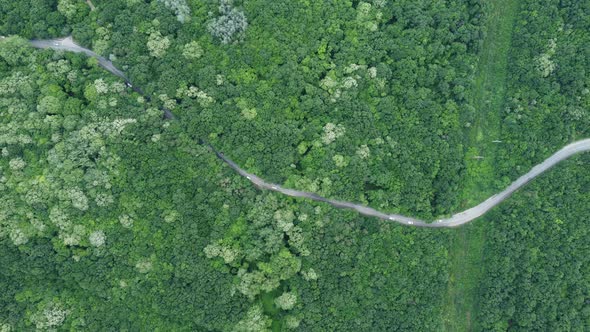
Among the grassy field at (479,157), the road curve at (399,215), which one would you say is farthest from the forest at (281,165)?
the road curve at (399,215)

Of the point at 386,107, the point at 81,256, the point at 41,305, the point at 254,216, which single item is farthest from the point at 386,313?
the point at 41,305

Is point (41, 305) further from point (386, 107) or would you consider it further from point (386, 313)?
point (386, 107)

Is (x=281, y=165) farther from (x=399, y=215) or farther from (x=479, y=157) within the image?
(x=479, y=157)

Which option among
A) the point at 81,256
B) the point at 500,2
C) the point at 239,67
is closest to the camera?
the point at 81,256

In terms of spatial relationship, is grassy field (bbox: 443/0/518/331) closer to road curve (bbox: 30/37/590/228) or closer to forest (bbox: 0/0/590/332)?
forest (bbox: 0/0/590/332)

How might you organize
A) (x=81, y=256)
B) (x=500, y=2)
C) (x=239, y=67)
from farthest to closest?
(x=500, y=2) < (x=239, y=67) < (x=81, y=256)
